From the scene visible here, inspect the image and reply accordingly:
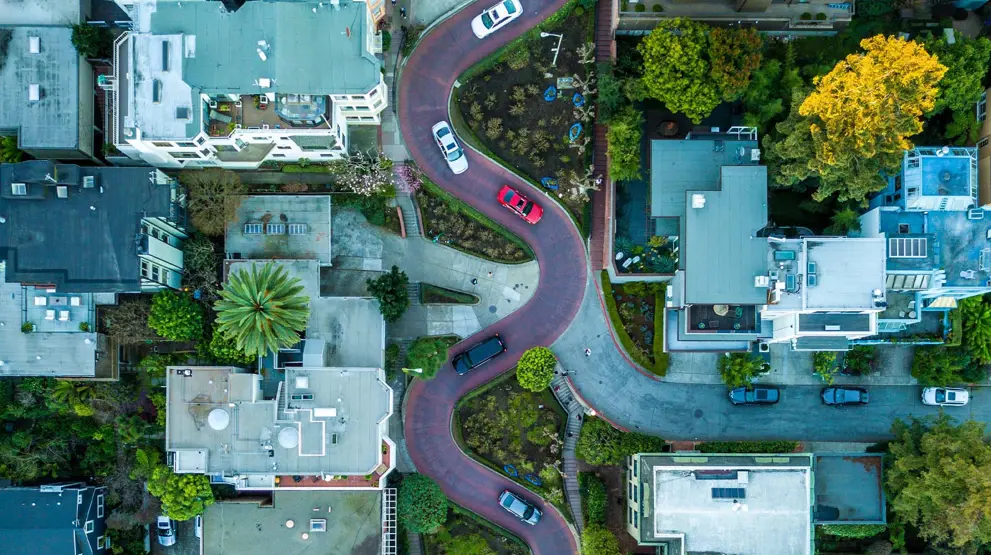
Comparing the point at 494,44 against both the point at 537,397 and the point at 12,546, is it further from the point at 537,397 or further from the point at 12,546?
the point at 12,546

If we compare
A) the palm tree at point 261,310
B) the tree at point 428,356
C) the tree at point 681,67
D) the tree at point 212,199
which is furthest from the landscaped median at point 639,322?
the tree at point 212,199

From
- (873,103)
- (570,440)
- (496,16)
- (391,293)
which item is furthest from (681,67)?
(570,440)

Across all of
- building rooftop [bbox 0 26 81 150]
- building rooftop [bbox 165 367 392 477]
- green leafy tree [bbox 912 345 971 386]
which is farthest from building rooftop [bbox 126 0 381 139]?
green leafy tree [bbox 912 345 971 386]

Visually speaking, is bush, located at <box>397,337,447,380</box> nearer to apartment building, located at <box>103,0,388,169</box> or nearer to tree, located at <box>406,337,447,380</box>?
tree, located at <box>406,337,447,380</box>

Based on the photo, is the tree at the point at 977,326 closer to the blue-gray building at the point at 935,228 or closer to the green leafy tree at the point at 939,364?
the green leafy tree at the point at 939,364

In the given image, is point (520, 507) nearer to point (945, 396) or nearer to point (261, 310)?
point (261, 310)

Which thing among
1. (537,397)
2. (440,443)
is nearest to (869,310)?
(537,397)
